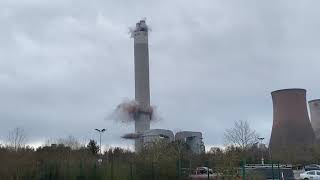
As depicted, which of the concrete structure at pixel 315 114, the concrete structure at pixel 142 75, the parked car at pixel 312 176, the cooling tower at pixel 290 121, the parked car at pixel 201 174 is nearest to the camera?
the parked car at pixel 201 174

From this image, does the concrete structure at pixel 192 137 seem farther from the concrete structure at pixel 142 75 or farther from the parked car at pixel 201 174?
the parked car at pixel 201 174

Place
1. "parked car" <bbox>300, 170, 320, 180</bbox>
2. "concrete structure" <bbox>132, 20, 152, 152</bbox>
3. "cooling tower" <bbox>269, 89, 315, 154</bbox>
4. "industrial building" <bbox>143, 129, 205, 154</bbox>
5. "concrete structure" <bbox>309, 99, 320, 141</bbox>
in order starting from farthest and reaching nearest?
"concrete structure" <bbox>132, 20, 152, 152</bbox>
"industrial building" <bbox>143, 129, 205, 154</bbox>
"concrete structure" <bbox>309, 99, 320, 141</bbox>
"cooling tower" <bbox>269, 89, 315, 154</bbox>
"parked car" <bbox>300, 170, 320, 180</bbox>

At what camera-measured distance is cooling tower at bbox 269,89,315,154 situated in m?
82.6

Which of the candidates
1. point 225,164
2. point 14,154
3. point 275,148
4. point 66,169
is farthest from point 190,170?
point 275,148

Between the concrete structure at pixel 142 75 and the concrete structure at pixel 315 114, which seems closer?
the concrete structure at pixel 315 114

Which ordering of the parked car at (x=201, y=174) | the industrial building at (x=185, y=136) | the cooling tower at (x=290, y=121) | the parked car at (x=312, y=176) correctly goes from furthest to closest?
the industrial building at (x=185, y=136) → the cooling tower at (x=290, y=121) → the parked car at (x=312, y=176) → the parked car at (x=201, y=174)

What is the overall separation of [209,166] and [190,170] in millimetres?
1226

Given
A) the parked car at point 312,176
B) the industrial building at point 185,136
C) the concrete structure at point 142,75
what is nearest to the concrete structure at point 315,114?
the industrial building at point 185,136

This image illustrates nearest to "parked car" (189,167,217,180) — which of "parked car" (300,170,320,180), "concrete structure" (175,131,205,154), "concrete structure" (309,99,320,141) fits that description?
"parked car" (300,170,320,180)

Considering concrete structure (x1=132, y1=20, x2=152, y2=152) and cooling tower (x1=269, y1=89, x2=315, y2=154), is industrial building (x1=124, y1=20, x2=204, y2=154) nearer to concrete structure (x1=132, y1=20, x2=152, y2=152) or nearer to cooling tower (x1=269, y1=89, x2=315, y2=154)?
concrete structure (x1=132, y1=20, x2=152, y2=152)

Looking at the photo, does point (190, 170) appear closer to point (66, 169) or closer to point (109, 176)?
point (109, 176)

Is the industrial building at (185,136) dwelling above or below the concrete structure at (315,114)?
below

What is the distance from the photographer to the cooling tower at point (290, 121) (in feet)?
271

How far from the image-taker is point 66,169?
23.5 meters
